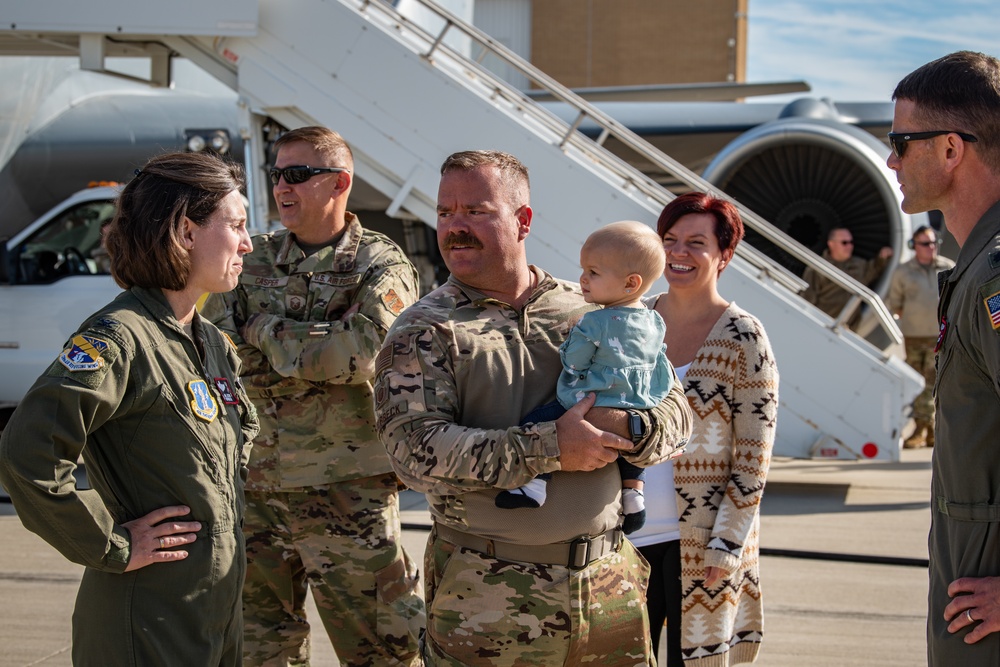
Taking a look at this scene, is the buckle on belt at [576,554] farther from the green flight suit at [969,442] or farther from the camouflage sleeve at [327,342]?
the camouflage sleeve at [327,342]

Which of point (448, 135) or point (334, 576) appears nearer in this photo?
point (334, 576)

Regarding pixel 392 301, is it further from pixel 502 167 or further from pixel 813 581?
pixel 813 581

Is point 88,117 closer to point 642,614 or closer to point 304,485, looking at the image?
point 304,485

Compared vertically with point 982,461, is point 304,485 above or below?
below

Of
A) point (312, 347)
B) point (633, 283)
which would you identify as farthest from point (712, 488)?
point (312, 347)

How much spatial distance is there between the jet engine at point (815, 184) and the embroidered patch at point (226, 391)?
7.65 metres

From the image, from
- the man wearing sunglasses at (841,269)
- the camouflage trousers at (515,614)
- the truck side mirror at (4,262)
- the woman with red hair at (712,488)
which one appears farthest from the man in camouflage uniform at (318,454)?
the man wearing sunglasses at (841,269)

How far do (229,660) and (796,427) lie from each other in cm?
483

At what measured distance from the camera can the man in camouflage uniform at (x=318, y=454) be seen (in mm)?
2953

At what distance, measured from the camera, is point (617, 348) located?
204 cm

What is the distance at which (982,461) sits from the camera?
1.78 meters

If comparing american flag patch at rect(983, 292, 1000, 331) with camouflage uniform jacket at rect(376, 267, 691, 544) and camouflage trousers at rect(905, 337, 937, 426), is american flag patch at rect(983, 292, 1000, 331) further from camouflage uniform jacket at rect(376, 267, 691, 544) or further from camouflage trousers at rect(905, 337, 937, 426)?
camouflage trousers at rect(905, 337, 937, 426)

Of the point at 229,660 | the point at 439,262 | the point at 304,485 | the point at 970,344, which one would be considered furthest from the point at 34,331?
the point at 970,344

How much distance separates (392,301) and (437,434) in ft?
3.81
